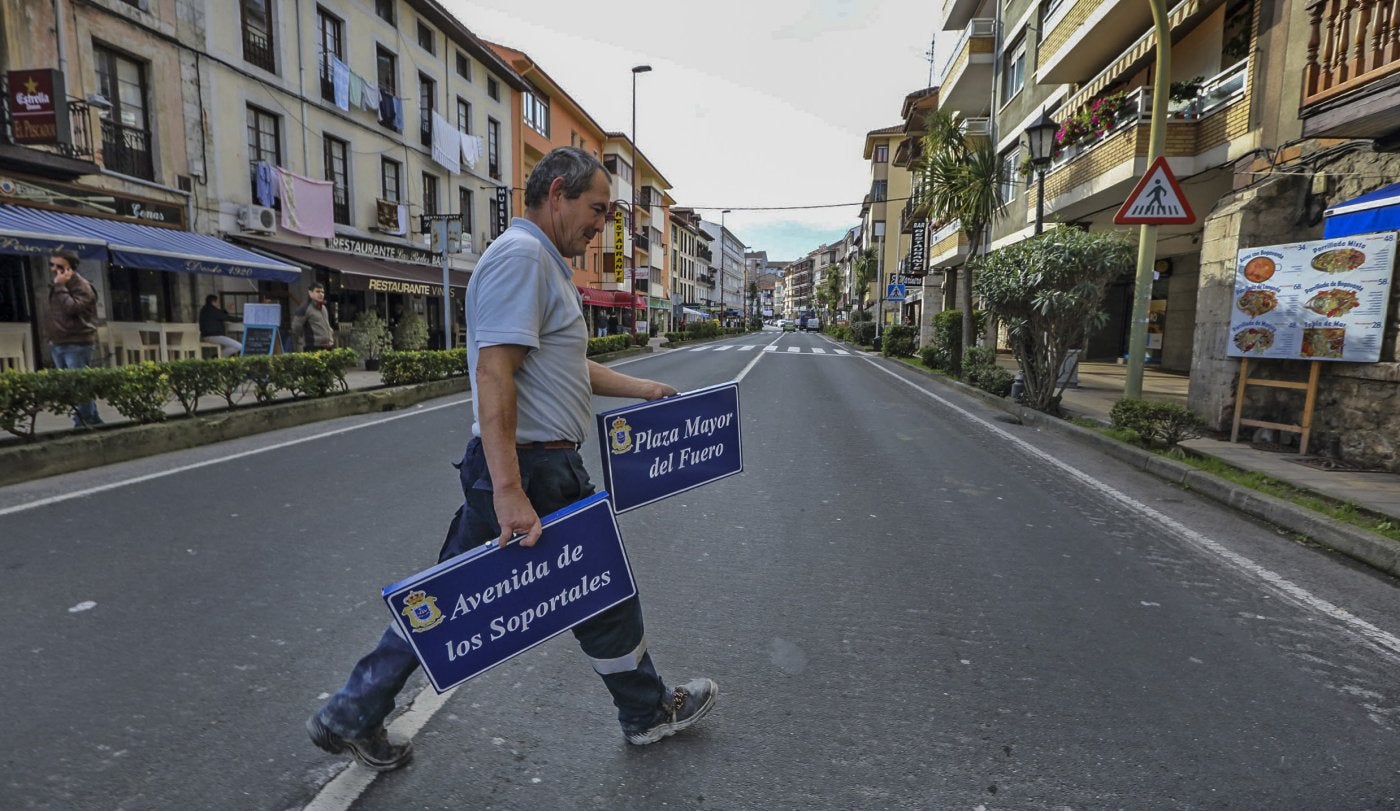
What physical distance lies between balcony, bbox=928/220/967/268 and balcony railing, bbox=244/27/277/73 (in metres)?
19.0

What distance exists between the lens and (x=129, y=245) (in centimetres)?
1092

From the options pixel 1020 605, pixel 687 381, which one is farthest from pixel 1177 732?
pixel 687 381

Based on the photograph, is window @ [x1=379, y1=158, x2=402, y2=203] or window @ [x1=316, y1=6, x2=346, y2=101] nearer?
window @ [x1=316, y1=6, x2=346, y2=101]

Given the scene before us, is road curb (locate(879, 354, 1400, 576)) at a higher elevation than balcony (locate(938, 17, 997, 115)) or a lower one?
lower

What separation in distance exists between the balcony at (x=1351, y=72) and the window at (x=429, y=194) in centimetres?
2219

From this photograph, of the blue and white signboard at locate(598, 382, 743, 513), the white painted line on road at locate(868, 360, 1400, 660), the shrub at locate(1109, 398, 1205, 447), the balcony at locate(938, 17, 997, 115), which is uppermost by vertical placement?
the balcony at locate(938, 17, 997, 115)

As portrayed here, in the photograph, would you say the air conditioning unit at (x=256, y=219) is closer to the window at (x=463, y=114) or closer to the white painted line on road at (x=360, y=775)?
the window at (x=463, y=114)

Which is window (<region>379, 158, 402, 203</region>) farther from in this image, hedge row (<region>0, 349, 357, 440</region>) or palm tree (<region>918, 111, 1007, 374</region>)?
palm tree (<region>918, 111, 1007, 374</region>)

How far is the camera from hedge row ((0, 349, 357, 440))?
6.02 meters

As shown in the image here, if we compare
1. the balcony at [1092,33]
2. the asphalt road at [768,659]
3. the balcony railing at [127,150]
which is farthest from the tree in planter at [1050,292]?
the balcony railing at [127,150]

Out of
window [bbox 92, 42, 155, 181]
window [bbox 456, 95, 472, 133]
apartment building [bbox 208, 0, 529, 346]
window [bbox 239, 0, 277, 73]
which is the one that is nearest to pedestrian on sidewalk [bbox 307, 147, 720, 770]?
apartment building [bbox 208, 0, 529, 346]

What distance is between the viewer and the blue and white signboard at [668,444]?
228cm

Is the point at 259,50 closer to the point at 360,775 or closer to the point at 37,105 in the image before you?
the point at 37,105

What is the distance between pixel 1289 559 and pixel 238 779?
5432mm
